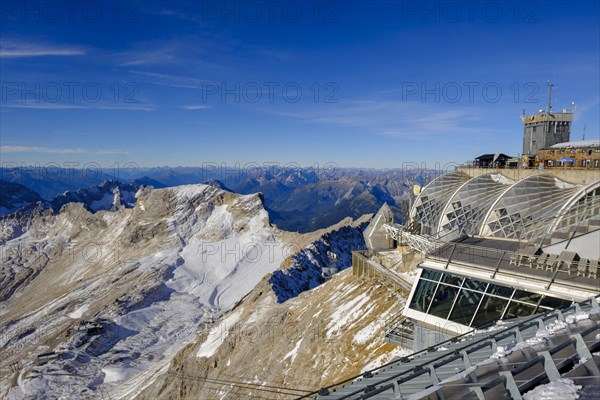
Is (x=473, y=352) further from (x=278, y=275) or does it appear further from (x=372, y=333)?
(x=278, y=275)

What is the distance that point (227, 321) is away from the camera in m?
64.6

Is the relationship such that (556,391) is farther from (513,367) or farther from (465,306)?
(465,306)

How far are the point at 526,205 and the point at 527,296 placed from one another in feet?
67.6

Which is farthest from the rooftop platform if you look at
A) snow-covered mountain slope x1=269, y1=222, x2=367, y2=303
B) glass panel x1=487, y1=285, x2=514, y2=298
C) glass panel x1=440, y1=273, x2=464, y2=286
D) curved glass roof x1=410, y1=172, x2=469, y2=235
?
snow-covered mountain slope x1=269, y1=222, x2=367, y2=303

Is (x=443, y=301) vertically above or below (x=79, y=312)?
above

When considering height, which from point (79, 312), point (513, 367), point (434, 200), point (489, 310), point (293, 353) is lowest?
point (79, 312)

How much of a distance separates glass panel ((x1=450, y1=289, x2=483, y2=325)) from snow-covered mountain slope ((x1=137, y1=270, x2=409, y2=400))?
22.5ft

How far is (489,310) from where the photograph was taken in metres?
18.1

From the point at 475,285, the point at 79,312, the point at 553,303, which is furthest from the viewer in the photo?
the point at 79,312

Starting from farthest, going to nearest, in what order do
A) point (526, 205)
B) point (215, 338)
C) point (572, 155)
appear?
point (215, 338) → point (572, 155) → point (526, 205)

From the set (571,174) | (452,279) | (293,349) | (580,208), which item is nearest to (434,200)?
(571,174)

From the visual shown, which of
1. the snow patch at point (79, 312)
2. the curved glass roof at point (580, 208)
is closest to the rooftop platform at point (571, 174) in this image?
the curved glass roof at point (580, 208)

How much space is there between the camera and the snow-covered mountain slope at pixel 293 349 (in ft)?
101

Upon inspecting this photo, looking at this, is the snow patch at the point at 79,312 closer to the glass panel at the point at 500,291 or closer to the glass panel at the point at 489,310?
the glass panel at the point at 489,310
